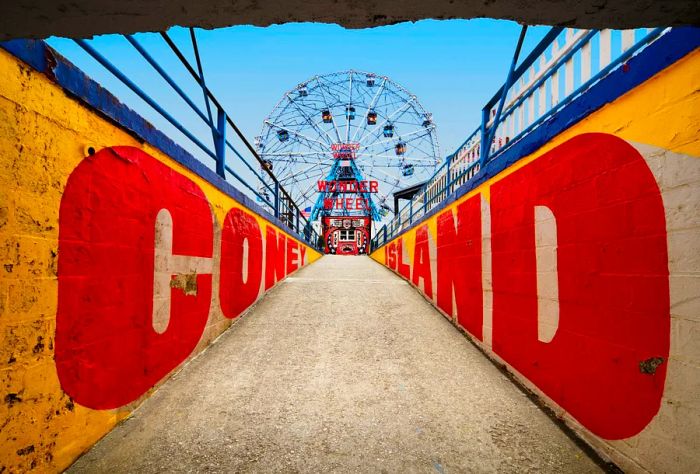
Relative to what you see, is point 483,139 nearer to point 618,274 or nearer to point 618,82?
point 618,82

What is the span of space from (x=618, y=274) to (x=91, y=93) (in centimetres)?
376

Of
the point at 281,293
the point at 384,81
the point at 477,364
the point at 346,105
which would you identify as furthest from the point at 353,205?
the point at 477,364

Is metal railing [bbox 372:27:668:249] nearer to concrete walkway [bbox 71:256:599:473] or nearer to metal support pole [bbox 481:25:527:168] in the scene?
metal support pole [bbox 481:25:527:168]

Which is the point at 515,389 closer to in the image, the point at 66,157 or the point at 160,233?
the point at 160,233

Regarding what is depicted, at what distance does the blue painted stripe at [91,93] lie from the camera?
1.88 m

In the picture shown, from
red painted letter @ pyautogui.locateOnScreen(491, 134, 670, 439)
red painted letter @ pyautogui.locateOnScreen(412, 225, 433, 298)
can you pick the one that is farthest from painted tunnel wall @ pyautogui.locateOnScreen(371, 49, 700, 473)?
red painted letter @ pyautogui.locateOnScreen(412, 225, 433, 298)

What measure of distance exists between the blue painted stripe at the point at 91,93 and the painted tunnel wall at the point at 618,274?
3568mm

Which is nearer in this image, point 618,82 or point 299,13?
point 299,13

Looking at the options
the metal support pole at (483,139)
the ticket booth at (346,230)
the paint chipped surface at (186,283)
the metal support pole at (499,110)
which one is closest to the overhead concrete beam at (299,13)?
the paint chipped surface at (186,283)

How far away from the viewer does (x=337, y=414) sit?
2.83m

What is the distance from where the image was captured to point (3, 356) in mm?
1691

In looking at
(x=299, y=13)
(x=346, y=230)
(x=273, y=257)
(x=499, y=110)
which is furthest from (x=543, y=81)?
(x=346, y=230)

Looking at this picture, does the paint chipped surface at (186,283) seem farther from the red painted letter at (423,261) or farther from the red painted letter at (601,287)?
the red painted letter at (423,261)

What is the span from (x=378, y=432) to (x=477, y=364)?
1.74 metres
